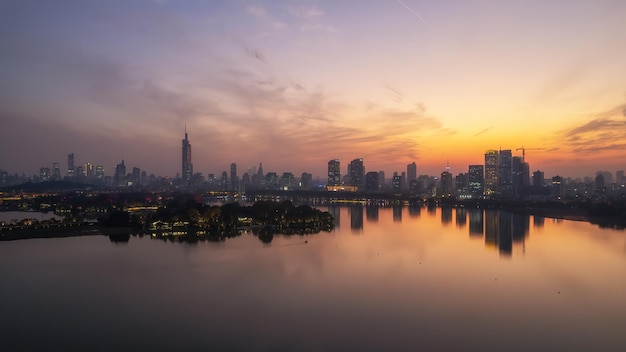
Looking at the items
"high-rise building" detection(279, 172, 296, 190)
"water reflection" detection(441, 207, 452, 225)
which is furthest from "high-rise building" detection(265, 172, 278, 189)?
"water reflection" detection(441, 207, 452, 225)

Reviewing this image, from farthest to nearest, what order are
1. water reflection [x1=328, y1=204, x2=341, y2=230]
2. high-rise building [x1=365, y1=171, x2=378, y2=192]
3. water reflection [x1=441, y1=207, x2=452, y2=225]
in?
high-rise building [x1=365, y1=171, x2=378, y2=192] < water reflection [x1=441, y1=207, x2=452, y2=225] < water reflection [x1=328, y1=204, x2=341, y2=230]

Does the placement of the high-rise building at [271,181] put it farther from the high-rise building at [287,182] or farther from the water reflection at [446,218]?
the water reflection at [446,218]

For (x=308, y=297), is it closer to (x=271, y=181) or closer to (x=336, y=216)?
(x=336, y=216)

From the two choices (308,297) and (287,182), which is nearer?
(308,297)

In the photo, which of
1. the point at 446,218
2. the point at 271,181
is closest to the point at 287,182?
the point at 271,181

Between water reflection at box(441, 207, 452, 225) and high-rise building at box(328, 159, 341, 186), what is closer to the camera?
water reflection at box(441, 207, 452, 225)

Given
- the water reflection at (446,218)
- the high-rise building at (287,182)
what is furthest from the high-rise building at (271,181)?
the water reflection at (446,218)

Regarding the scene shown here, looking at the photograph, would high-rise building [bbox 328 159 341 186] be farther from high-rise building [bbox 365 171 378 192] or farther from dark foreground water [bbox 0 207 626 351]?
dark foreground water [bbox 0 207 626 351]

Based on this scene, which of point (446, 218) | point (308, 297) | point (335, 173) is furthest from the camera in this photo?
point (335, 173)
